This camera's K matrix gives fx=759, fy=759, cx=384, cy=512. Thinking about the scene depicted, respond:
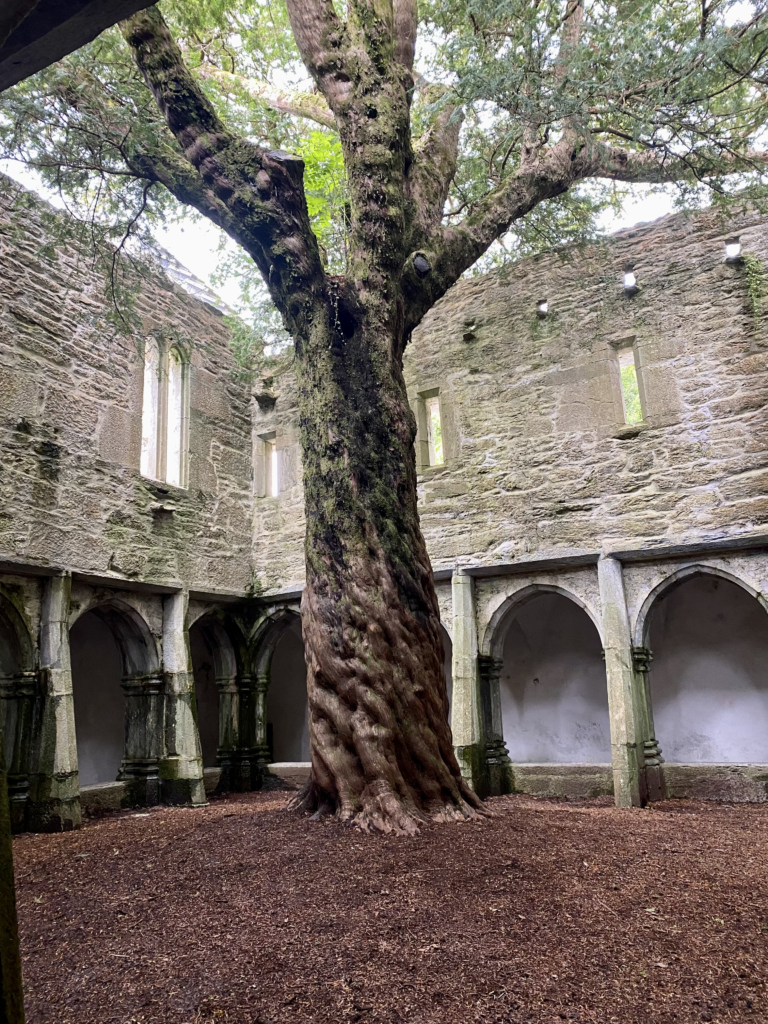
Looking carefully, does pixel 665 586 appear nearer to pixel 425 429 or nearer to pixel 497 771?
pixel 497 771

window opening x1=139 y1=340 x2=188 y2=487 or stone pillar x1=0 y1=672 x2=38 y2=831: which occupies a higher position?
window opening x1=139 y1=340 x2=188 y2=487

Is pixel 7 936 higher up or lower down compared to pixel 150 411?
lower down

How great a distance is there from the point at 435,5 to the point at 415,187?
255cm

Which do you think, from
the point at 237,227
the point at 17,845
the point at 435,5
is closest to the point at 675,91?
the point at 435,5

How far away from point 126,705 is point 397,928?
18.6 feet

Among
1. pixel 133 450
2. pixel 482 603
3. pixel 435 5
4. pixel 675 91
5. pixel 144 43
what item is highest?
pixel 435 5

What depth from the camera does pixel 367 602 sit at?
394cm

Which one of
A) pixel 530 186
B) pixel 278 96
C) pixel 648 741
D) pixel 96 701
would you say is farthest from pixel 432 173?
pixel 96 701

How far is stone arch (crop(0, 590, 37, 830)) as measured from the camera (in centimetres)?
571

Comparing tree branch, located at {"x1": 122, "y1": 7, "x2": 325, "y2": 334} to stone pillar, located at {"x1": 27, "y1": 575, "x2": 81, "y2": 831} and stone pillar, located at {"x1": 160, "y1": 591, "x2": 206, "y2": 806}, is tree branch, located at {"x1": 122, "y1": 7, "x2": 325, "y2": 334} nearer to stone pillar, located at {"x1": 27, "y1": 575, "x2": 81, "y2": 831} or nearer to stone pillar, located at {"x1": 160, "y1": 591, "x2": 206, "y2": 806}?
stone pillar, located at {"x1": 27, "y1": 575, "x2": 81, "y2": 831}

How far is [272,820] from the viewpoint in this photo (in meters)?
3.83

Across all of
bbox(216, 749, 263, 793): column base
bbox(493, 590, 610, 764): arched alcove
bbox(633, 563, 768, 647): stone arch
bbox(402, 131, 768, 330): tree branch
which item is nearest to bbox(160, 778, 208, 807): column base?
bbox(216, 749, 263, 793): column base

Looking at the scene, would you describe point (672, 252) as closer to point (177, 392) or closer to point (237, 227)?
point (237, 227)

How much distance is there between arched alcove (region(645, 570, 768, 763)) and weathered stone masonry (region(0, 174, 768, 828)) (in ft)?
0.07
